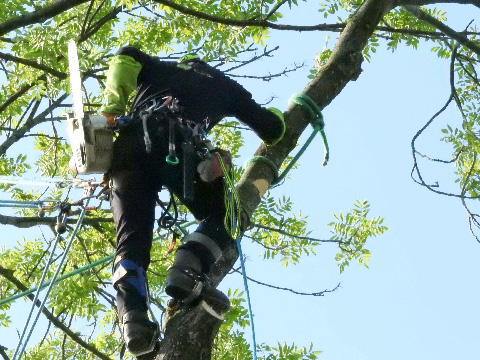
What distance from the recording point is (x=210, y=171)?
3.52 meters

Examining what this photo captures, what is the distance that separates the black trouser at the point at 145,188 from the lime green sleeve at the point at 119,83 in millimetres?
132

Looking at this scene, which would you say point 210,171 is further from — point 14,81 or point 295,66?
point 14,81

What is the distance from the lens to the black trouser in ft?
11.4

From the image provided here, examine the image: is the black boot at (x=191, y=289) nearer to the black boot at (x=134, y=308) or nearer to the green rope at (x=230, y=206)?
the black boot at (x=134, y=308)

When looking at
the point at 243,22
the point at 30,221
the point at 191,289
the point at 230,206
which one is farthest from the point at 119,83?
the point at 30,221

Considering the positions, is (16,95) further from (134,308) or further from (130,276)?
(134,308)

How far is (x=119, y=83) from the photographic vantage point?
3.68 metres

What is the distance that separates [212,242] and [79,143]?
0.69 m

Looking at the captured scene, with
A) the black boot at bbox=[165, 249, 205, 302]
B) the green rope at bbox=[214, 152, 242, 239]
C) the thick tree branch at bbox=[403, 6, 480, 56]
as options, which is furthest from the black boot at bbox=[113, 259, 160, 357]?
the thick tree branch at bbox=[403, 6, 480, 56]

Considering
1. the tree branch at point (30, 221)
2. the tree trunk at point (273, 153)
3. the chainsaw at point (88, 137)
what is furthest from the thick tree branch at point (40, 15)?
the tree branch at point (30, 221)

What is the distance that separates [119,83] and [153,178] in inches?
17.6

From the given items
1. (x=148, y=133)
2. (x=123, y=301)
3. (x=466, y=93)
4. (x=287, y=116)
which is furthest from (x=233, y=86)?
(x=466, y=93)

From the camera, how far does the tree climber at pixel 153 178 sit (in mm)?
3275

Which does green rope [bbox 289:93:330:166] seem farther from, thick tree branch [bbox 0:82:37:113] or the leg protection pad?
thick tree branch [bbox 0:82:37:113]
